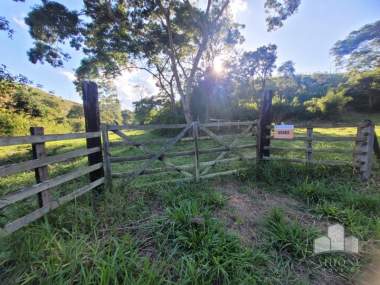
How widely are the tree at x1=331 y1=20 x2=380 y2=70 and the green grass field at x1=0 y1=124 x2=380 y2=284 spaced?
3305 centimetres

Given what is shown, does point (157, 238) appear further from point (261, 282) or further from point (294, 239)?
point (294, 239)

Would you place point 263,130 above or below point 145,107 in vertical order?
below

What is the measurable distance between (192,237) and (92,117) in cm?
256

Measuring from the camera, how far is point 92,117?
11.0ft

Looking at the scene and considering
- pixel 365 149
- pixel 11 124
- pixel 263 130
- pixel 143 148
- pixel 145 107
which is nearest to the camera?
pixel 143 148

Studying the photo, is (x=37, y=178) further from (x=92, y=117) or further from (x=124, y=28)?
(x=124, y=28)

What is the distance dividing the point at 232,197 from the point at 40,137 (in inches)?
122

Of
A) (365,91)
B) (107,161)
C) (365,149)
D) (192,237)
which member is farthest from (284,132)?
(365,91)

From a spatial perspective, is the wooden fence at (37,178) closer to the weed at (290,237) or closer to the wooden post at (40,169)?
the wooden post at (40,169)

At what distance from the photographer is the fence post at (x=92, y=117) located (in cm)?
328

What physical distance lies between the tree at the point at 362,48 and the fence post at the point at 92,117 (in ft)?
114

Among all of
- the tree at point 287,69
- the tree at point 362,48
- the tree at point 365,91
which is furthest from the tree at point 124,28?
the tree at point 362,48

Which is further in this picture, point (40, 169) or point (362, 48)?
point (362, 48)

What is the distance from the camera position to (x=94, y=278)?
1685 mm
